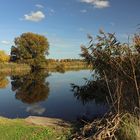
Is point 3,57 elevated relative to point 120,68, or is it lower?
elevated

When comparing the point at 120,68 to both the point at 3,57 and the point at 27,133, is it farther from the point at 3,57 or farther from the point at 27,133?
the point at 3,57

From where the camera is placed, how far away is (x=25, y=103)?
2894 centimetres

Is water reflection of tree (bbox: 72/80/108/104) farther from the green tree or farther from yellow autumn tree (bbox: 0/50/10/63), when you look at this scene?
yellow autumn tree (bbox: 0/50/10/63)

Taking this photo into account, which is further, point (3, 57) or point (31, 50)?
point (3, 57)

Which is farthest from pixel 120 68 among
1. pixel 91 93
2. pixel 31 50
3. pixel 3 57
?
pixel 3 57

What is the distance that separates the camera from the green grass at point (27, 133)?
12.0 m

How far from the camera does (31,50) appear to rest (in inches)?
3883

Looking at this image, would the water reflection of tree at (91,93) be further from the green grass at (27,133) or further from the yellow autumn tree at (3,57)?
the yellow autumn tree at (3,57)

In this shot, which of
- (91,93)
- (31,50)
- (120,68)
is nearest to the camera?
(120,68)

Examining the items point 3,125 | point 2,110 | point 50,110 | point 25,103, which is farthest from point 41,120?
point 25,103

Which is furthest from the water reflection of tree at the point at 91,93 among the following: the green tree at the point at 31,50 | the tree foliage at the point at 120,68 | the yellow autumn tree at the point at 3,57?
the yellow autumn tree at the point at 3,57

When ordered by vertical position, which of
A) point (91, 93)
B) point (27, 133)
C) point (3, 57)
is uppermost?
point (3, 57)

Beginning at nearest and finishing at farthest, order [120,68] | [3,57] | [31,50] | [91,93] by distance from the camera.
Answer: [120,68] → [91,93] → [31,50] → [3,57]

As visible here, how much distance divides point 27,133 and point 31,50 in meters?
87.0
